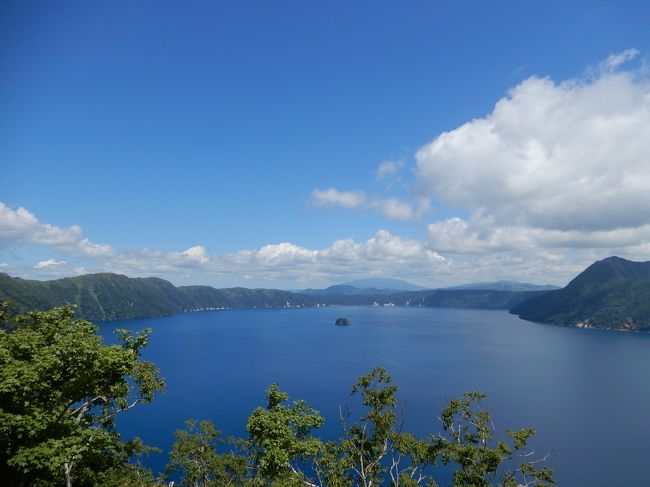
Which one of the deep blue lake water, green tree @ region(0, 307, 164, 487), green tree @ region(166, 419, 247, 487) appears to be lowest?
the deep blue lake water

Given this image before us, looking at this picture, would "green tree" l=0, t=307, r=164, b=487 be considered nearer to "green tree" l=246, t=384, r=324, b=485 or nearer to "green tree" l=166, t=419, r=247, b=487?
"green tree" l=246, t=384, r=324, b=485

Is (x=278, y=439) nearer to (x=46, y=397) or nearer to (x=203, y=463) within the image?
(x=46, y=397)

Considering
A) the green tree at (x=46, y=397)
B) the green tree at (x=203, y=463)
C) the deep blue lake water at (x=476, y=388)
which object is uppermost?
the green tree at (x=46, y=397)

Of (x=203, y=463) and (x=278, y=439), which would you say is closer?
(x=278, y=439)

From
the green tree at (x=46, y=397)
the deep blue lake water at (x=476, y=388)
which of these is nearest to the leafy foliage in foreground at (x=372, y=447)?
the green tree at (x=46, y=397)

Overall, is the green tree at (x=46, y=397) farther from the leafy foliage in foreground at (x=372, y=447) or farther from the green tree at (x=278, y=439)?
the leafy foliage in foreground at (x=372, y=447)

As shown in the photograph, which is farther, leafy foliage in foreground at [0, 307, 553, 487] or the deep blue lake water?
the deep blue lake water

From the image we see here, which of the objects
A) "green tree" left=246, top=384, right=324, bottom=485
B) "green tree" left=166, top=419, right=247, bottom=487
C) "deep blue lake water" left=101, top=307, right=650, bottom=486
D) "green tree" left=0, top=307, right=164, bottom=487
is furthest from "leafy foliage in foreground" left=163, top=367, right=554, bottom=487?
"deep blue lake water" left=101, top=307, right=650, bottom=486

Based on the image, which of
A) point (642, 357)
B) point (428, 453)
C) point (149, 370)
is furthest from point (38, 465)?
point (642, 357)

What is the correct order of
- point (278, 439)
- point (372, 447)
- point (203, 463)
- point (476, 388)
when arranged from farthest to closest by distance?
point (476, 388) < point (203, 463) < point (372, 447) < point (278, 439)

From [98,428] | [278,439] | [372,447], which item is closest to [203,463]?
[98,428]

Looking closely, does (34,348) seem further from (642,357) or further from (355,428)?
(642,357)
